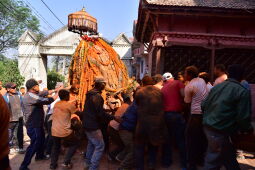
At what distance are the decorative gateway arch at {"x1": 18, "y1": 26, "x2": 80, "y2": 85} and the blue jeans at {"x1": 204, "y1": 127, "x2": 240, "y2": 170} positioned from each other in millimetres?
17645

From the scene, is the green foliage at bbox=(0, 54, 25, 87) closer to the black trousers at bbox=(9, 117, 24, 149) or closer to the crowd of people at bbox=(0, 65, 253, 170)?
the black trousers at bbox=(9, 117, 24, 149)

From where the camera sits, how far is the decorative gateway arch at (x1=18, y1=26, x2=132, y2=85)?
19.0 meters

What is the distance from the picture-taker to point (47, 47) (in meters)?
19.3

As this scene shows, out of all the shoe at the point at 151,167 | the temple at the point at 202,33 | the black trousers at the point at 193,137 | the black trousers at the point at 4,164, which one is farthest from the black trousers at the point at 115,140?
the temple at the point at 202,33

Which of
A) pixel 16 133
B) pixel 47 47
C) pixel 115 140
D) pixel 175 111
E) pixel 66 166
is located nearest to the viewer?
pixel 175 111

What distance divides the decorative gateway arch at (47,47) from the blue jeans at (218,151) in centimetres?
1635

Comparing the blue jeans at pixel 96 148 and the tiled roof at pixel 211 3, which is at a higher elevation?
the tiled roof at pixel 211 3

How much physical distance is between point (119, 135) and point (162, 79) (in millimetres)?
1521

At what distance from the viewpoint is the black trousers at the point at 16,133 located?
17.3 ft

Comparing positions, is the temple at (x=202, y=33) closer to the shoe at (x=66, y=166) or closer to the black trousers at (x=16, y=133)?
the shoe at (x=66, y=166)

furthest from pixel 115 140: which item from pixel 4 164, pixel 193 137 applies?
pixel 4 164

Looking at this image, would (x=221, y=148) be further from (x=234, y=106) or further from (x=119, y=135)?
(x=119, y=135)

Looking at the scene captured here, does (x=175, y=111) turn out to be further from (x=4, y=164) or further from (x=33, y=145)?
(x=4, y=164)

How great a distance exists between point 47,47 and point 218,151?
19.1 metres
